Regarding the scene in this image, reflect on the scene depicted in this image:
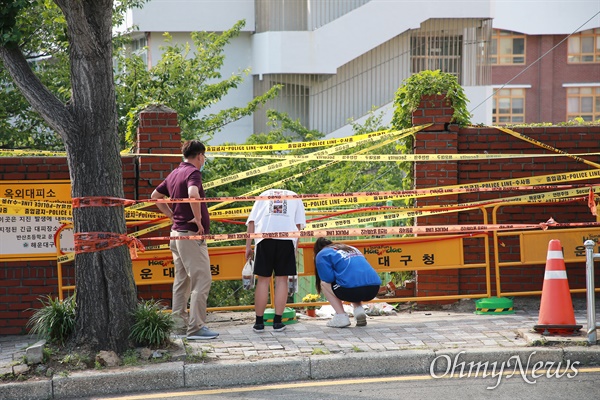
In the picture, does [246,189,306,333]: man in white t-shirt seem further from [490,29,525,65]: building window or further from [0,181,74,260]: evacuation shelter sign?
[490,29,525,65]: building window

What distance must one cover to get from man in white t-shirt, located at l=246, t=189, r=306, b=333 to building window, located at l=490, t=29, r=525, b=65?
124 feet

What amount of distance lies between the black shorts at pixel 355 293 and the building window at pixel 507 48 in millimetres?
37716

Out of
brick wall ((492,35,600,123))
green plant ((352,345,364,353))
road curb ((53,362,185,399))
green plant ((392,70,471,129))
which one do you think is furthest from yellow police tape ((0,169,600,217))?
brick wall ((492,35,600,123))

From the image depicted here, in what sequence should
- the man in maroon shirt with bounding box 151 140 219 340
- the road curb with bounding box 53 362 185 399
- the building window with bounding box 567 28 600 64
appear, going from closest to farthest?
the road curb with bounding box 53 362 185 399, the man in maroon shirt with bounding box 151 140 219 340, the building window with bounding box 567 28 600 64

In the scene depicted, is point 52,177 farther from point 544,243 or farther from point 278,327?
point 544,243

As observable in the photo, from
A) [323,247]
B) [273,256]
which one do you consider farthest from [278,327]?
[323,247]

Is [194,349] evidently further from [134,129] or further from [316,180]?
[316,180]

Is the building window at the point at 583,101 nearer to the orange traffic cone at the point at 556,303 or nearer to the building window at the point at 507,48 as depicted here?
the building window at the point at 507,48

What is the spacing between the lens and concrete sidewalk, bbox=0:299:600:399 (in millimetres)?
7117

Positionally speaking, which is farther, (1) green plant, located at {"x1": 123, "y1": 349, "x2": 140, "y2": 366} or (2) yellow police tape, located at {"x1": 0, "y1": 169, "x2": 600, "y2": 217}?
(2) yellow police tape, located at {"x1": 0, "y1": 169, "x2": 600, "y2": 217}

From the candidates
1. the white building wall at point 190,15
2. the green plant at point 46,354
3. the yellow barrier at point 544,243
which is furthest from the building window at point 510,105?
the green plant at point 46,354

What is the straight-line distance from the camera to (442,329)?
8.71 m

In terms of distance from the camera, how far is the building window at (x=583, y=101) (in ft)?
145

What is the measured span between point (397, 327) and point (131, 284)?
283cm
